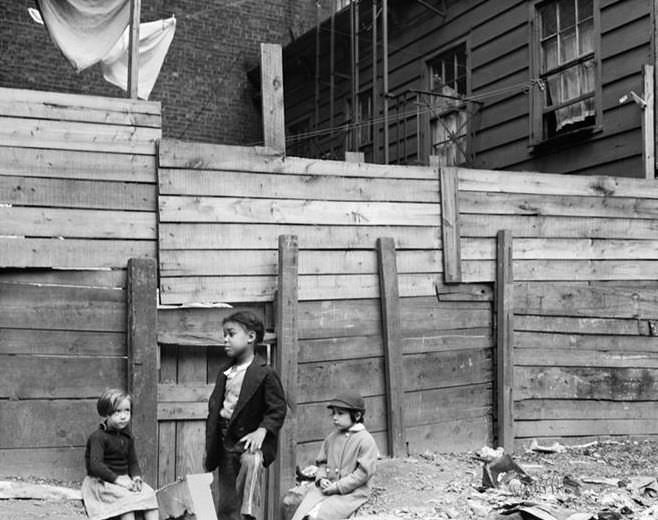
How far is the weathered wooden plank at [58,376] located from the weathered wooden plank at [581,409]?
396 cm

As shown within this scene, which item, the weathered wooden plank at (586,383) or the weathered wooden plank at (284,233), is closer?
the weathered wooden plank at (284,233)

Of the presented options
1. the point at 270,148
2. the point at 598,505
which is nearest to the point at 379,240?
the point at 270,148

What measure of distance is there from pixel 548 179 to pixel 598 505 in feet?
11.5

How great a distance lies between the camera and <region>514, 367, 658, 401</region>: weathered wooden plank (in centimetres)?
884

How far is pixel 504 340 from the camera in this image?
8.70m

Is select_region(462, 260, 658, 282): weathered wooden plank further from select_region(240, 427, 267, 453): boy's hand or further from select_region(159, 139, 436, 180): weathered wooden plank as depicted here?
select_region(240, 427, 267, 453): boy's hand

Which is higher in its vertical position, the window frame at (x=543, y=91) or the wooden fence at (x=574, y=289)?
the window frame at (x=543, y=91)

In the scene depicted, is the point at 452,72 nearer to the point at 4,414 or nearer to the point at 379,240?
the point at 379,240

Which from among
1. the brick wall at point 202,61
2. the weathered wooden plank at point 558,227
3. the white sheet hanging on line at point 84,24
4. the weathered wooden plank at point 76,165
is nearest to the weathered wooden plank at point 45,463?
the weathered wooden plank at point 76,165

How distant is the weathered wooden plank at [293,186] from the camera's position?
7543 millimetres

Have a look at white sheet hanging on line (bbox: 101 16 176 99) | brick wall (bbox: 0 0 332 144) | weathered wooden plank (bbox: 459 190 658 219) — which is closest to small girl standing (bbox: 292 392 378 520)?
weathered wooden plank (bbox: 459 190 658 219)

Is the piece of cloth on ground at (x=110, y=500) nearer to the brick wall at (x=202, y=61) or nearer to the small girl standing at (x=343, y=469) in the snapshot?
the small girl standing at (x=343, y=469)

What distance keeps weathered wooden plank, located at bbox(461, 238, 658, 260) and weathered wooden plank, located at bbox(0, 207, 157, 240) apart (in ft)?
10.3

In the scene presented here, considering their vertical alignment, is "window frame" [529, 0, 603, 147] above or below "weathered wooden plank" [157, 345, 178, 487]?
above
